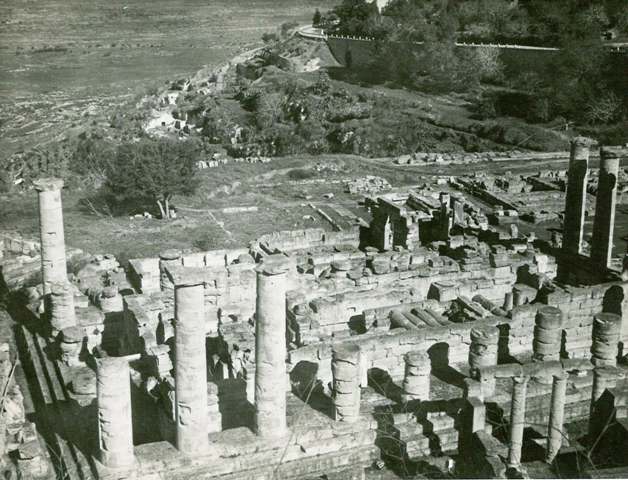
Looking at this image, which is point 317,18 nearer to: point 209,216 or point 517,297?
point 209,216

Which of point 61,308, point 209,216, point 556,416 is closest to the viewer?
point 556,416

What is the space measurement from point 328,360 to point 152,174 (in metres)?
21.7

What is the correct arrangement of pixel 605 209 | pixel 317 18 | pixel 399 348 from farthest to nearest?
pixel 317 18 < pixel 605 209 < pixel 399 348

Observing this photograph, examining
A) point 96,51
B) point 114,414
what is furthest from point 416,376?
point 96,51

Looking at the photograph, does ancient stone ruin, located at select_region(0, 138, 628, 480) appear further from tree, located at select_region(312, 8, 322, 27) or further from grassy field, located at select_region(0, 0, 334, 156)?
tree, located at select_region(312, 8, 322, 27)

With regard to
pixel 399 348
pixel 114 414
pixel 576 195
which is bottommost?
pixel 399 348

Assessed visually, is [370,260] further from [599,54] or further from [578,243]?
[599,54]

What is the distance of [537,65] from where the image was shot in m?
78.9

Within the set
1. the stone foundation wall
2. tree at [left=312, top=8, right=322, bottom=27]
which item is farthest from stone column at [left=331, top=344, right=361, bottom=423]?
tree at [left=312, top=8, right=322, bottom=27]

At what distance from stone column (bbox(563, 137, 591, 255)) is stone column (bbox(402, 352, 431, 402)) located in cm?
1299

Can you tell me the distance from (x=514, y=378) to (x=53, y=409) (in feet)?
36.7

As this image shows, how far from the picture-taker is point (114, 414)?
52.2 ft

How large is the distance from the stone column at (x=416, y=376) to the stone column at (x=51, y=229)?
11.7 metres

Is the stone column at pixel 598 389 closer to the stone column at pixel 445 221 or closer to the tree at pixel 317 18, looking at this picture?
the stone column at pixel 445 221
